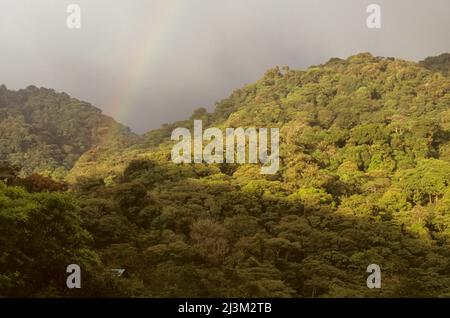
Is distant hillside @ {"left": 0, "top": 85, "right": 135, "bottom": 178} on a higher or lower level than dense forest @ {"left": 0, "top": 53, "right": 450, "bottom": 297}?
higher

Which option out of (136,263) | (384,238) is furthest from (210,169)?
(136,263)

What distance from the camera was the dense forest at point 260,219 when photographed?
18141 millimetres

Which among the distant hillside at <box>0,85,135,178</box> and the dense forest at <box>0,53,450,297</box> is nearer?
the dense forest at <box>0,53,450,297</box>

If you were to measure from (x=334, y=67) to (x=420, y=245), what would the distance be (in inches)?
2656

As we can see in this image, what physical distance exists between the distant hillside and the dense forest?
518cm

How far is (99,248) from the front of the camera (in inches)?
990

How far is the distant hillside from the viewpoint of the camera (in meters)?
73.7

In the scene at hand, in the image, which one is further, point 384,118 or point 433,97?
point 433,97

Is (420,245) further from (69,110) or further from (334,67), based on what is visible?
(69,110)

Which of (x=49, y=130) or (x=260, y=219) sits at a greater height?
(x=49, y=130)

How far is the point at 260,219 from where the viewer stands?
32.7 m

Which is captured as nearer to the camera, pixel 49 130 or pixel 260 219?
pixel 260 219

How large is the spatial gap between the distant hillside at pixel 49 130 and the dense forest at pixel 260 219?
17.0 feet

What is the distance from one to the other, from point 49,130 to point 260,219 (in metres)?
62.4
